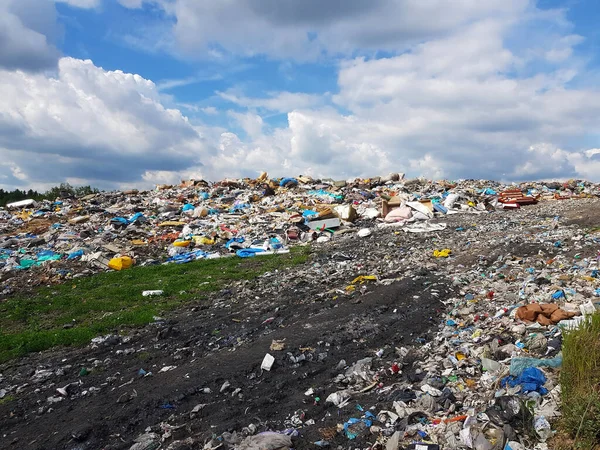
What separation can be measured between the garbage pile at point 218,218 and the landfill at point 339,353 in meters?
0.20

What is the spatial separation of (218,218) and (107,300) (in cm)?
804

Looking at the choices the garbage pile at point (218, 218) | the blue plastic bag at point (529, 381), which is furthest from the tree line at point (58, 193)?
the blue plastic bag at point (529, 381)

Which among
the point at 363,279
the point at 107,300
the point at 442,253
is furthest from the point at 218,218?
the point at 442,253

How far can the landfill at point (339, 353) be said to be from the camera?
11.5 feet

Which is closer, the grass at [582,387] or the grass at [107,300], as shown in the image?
the grass at [582,387]

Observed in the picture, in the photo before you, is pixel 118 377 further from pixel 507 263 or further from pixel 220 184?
pixel 220 184

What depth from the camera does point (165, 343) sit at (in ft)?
20.5

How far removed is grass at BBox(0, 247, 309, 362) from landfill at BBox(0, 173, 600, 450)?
0.40m

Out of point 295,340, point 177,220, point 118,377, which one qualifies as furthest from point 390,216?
point 118,377

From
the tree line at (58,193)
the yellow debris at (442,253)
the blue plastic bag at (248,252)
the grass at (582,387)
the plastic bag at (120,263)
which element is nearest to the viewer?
the grass at (582,387)

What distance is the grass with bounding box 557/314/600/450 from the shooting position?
8.90ft

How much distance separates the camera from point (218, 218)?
53.8 feet

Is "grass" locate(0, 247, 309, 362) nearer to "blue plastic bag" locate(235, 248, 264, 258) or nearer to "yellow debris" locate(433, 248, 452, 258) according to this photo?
"blue plastic bag" locate(235, 248, 264, 258)

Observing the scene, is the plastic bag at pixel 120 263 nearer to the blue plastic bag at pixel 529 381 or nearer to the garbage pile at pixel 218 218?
the garbage pile at pixel 218 218
